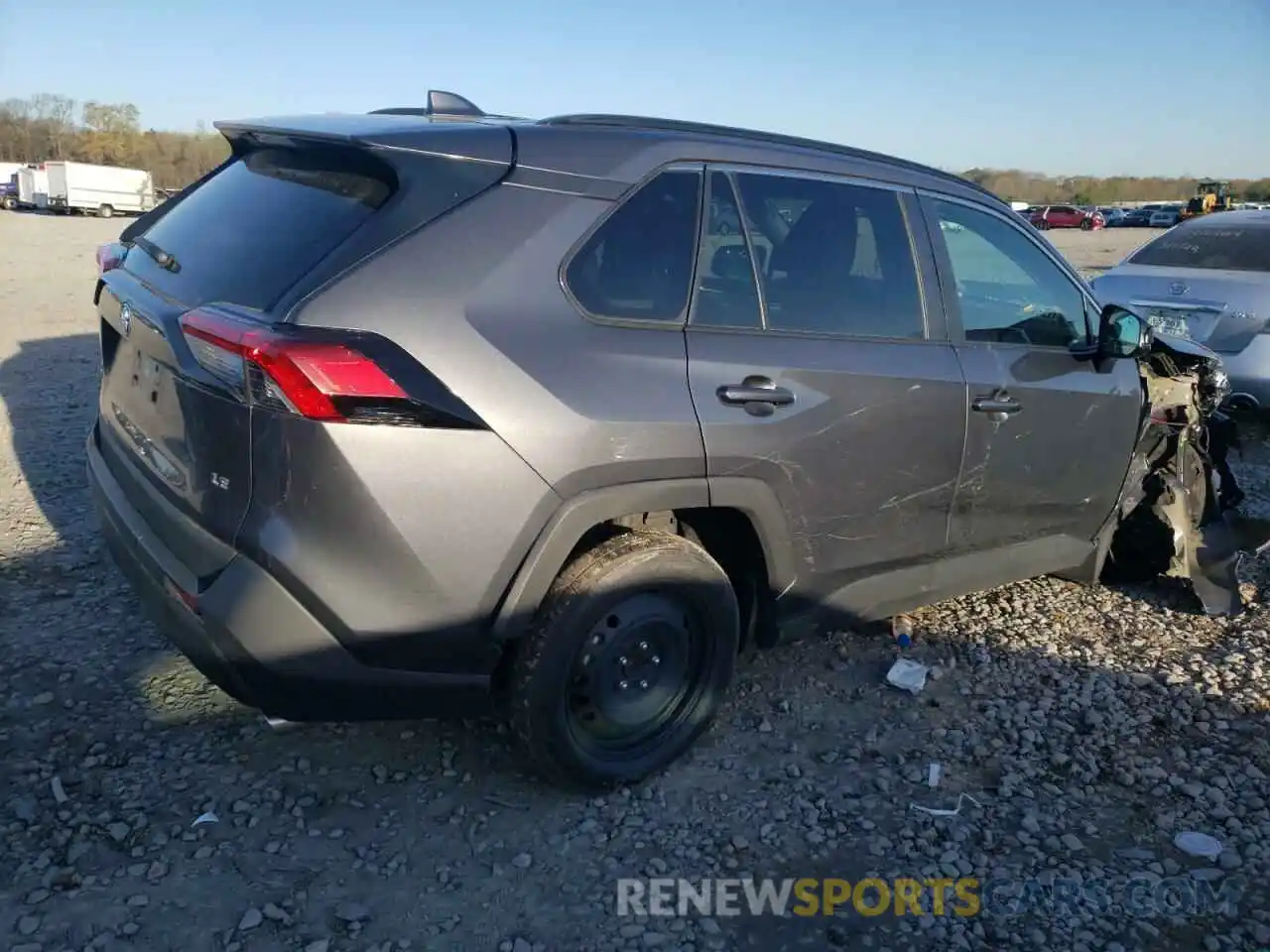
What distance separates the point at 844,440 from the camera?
3.09m

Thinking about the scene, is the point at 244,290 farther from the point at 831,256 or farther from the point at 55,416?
the point at 55,416

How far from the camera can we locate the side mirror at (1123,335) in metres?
3.89

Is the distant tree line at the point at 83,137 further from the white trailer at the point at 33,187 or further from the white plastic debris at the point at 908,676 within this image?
the white plastic debris at the point at 908,676

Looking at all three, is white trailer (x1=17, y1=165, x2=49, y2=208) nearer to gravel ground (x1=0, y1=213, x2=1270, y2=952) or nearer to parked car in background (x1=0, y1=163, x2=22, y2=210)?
parked car in background (x1=0, y1=163, x2=22, y2=210)

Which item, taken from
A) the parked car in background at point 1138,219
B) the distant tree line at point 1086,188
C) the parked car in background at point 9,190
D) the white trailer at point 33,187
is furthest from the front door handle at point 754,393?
the distant tree line at point 1086,188

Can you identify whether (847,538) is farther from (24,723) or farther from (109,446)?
(24,723)

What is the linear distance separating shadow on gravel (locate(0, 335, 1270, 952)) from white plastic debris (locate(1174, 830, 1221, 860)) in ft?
0.15

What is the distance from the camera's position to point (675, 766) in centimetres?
314

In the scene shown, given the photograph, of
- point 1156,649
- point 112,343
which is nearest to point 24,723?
point 112,343

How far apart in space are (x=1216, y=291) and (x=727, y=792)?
645cm

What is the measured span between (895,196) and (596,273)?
1375mm

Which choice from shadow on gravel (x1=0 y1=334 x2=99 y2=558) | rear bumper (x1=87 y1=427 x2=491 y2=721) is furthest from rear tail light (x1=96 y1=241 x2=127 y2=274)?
shadow on gravel (x1=0 y1=334 x2=99 y2=558)

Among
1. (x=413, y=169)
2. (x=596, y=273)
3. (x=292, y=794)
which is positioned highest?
(x=413, y=169)

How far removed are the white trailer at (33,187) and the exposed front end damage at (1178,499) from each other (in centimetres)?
5892
